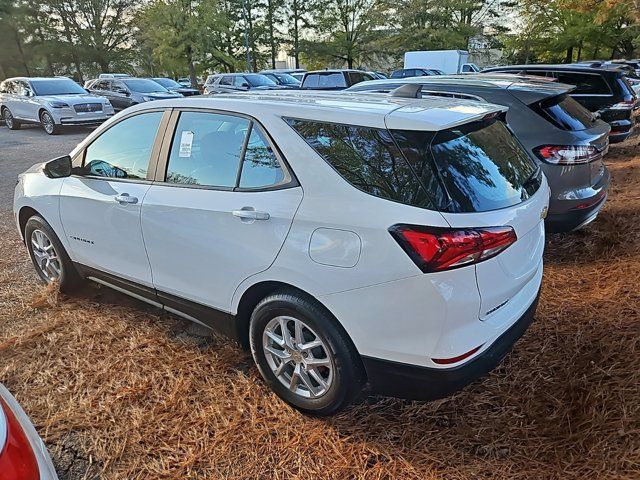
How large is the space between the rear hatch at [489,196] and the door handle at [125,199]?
178 cm

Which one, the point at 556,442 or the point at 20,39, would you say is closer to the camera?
the point at 556,442

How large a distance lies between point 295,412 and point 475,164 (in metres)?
1.66

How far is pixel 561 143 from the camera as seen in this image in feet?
13.5

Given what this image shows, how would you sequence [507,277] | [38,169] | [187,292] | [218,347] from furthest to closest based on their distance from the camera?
[38,169]
[218,347]
[187,292]
[507,277]

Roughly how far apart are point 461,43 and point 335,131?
133 feet

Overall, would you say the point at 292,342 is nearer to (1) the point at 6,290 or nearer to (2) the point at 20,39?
(1) the point at 6,290

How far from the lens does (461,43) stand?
3794 centimetres

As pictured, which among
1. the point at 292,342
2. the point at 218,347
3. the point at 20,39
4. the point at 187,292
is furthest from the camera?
the point at 20,39

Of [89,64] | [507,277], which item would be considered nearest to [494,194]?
[507,277]

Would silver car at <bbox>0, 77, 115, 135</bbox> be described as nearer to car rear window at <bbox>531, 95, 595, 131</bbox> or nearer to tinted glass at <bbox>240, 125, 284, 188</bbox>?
car rear window at <bbox>531, 95, 595, 131</bbox>

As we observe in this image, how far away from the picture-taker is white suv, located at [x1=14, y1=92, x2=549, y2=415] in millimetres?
2045

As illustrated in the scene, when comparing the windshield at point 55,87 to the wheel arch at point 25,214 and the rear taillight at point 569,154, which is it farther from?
the rear taillight at point 569,154

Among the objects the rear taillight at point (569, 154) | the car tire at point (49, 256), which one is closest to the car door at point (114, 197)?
the car tire at point (49, 256)

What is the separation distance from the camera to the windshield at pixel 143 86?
17.0 metres
